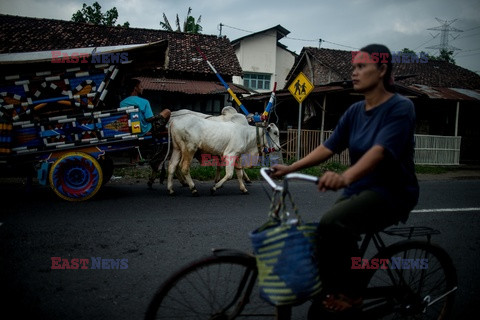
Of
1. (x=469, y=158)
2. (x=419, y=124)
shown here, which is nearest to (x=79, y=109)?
(x=419, y=124)

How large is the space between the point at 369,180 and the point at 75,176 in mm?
5324

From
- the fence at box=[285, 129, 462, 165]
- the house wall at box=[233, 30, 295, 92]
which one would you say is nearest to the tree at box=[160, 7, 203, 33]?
the house wall at box=[233, 30, 295, 92]

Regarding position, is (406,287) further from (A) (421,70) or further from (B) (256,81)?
(B) (256,81)

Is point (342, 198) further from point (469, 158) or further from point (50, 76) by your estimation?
point (469, 158)

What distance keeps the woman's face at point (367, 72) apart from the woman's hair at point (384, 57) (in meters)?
0.03

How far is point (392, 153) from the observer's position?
1730 millimetres

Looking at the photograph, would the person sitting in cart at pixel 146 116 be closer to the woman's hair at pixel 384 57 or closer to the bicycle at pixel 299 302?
the bicycle at pixel 299 302

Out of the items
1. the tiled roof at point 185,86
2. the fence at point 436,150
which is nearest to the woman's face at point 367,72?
the tiled roof at point 185,86

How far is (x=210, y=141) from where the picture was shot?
6.81 m

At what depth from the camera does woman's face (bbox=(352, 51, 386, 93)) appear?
199 centimetres

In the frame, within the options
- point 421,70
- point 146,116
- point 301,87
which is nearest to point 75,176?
point 146,116

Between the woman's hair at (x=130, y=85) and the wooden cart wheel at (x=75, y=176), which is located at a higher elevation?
the woman's hair at (x=130, y=85)

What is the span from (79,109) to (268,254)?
5.39 meters

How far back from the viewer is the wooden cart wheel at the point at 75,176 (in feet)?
18.2
